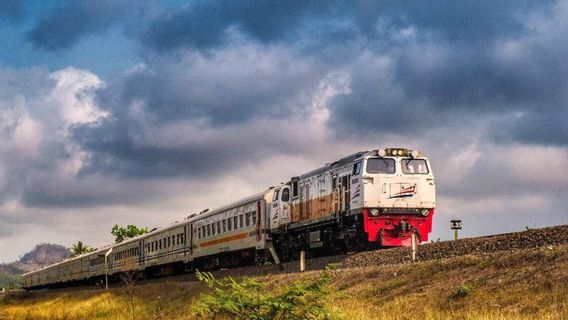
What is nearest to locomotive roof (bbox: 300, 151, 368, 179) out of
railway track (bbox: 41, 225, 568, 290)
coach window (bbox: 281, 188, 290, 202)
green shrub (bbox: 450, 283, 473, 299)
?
coach window (bbox: 281, 188, 290, 202)

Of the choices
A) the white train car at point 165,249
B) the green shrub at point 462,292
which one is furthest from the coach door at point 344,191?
the white train car at point 165,249

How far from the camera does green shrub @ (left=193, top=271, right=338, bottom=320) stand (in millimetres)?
12406

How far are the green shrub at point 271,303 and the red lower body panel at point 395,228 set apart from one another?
17389 millimetres

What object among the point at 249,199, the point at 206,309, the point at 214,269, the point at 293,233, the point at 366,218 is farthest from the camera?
the point at 214,269

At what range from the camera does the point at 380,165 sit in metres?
31.0

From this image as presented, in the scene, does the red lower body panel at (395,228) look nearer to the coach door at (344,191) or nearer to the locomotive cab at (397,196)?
the locomotive cab at (397,196)

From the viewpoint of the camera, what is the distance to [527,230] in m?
25.0

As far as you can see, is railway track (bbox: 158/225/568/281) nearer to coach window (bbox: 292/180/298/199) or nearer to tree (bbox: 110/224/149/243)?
coach window (bbox: 292/180/298/199)

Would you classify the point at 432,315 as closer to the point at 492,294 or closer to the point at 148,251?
the point at 492,294

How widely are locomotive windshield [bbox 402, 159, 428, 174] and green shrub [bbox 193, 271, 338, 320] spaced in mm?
19194

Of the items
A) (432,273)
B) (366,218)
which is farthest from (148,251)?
(432,273)

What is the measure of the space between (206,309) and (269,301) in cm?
101

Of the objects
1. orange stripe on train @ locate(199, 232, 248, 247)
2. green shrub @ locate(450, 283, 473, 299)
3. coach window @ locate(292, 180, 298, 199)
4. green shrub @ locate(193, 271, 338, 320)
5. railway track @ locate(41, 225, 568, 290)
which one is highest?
coach window @ locate(292, 180, 298, 199)

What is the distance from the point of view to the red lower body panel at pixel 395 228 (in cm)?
3005
